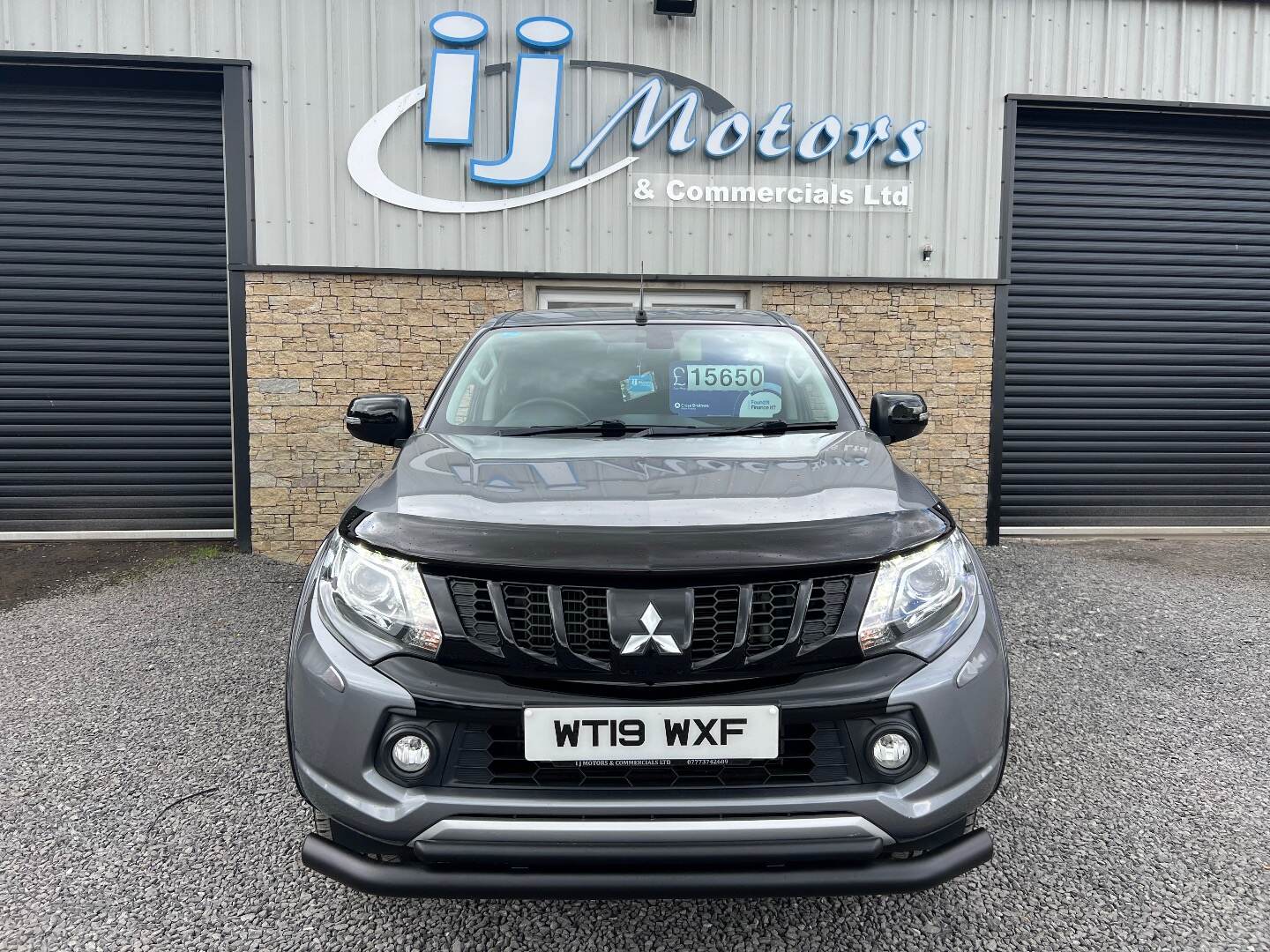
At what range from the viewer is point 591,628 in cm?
157

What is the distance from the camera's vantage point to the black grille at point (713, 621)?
1.57m

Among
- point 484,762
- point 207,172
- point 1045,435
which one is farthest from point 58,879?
point 1045,435

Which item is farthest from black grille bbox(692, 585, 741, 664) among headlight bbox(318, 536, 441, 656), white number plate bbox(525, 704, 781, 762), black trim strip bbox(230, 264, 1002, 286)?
black trim strip bbox(230, 264, 1002, 286)

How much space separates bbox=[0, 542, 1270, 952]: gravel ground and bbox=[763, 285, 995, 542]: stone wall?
2.25 metres

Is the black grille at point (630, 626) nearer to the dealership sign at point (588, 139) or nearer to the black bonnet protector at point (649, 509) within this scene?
the black bonnet protector at point (649, 509)

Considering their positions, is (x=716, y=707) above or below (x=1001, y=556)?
above

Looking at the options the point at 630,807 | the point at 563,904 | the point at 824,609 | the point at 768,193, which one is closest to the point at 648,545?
the point at 824,609

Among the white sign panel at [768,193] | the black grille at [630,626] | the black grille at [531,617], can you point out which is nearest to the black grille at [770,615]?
the black grille at [630,626]

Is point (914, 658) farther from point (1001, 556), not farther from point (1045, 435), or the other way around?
point (1045, 435)

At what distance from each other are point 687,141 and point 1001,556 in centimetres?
427

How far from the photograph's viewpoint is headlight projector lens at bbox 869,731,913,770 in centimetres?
154

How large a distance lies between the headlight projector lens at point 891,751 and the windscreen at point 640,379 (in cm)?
121

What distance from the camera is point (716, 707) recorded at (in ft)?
5.00

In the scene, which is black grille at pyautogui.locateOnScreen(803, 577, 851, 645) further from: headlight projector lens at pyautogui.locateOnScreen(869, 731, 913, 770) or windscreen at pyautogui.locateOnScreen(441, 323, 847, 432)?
windscreen at pyautogui.locateOnScreen(441, 323, 847, 432)
